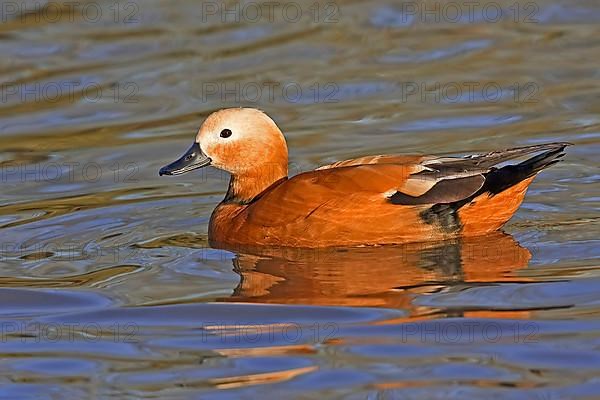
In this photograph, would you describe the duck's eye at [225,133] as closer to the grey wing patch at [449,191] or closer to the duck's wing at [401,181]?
the duck's wing at [401,181]

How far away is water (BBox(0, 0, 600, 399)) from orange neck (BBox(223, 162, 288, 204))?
420 mm

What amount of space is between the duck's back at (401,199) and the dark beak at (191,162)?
0.78 m

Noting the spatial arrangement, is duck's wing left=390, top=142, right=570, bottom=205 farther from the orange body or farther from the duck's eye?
the duck's eye

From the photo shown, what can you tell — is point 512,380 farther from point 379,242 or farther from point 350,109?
point 350,109

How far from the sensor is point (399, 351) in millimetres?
7473

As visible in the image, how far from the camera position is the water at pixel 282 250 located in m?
7.41

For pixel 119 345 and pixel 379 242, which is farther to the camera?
pixel 379 242

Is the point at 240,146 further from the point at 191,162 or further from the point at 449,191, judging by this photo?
the point at 449,191

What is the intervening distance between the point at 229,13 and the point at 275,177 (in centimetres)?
651

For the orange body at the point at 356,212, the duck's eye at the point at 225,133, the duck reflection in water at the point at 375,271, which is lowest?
the duck reflection in water at the point at 375,271

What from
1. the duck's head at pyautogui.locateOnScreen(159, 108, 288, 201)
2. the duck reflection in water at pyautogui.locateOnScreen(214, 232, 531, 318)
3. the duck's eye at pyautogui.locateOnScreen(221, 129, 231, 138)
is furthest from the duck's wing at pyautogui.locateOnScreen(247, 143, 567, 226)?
the duck's eye at pyautogui.locateOnScreen(221, 129, 231, 138)

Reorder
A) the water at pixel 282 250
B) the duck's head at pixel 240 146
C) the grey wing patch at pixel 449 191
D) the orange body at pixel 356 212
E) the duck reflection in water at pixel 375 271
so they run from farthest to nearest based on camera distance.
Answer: the duck's head at pixel 240 146, the orange body at pixel 356 212, the grey wing patch at pixel 449 191, the duck reflection in water at pixel 375 271, the water at pixel 282 250

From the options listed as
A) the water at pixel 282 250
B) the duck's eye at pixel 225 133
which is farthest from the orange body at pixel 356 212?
the duck's eye at pixel 225 133

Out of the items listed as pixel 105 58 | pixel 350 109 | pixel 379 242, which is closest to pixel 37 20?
pixel 105 58
